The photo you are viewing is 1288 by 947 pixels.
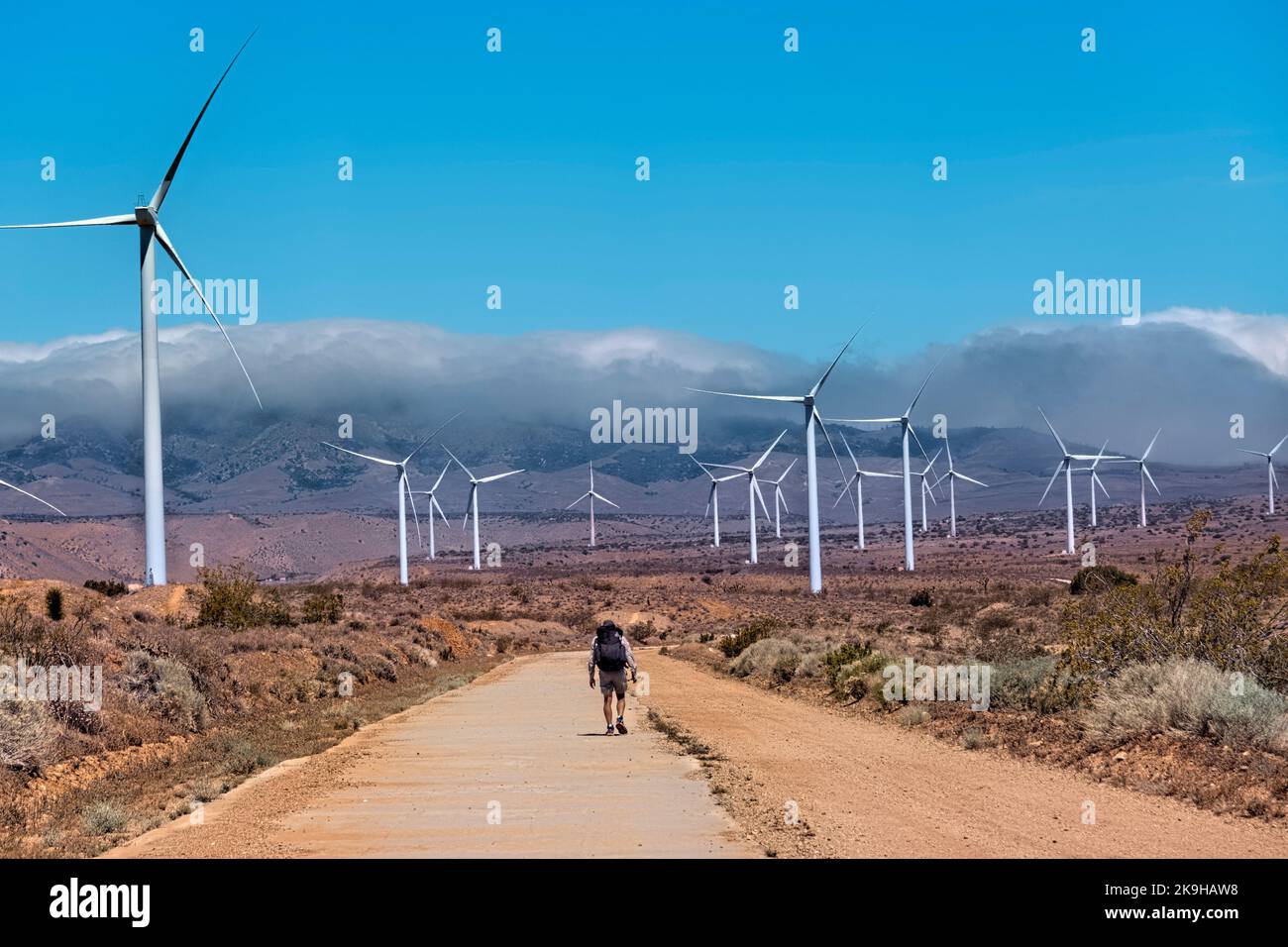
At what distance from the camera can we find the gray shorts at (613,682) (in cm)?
2454

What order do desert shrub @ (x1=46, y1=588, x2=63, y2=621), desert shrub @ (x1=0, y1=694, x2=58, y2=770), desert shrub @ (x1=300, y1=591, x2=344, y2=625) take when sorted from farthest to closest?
1. desert shrub @ (x1=300, y1=591, x2=344, y2=625)
2. desert shrub @ (x1=46, y1=588, x2=63, y2=621)
3. desert shrub @ (x1=0, y1=694, x2=58, y2=770)

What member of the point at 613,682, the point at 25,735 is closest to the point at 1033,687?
the point at 613,682

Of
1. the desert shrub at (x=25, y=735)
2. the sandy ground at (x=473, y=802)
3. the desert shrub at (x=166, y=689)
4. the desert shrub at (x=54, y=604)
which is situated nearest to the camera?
the sandy ground at (x=473, y=802)

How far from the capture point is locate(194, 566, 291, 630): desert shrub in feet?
144

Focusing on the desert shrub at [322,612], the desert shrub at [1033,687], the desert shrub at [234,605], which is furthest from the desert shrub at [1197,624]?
the desert shrub at [322,612]

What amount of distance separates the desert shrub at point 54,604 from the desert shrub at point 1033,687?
22487mm

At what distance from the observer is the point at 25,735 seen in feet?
61.5

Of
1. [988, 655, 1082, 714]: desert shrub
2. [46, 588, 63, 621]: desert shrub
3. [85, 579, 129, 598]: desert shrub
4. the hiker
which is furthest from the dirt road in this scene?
[85, 579, 129, 598]: desert shrub

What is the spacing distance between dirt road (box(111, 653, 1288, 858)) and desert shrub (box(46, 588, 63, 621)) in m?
14.1

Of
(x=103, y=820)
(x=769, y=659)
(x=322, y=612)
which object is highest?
(x=103, y=820)

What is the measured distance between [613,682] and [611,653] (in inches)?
33.1

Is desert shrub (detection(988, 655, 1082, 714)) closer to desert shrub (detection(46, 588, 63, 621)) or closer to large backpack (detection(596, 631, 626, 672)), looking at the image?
large backpack (detection(596, 631, 626, 672))

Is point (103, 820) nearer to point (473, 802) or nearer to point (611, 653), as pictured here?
point (473, 802)

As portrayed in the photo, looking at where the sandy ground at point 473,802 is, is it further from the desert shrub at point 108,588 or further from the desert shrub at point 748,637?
the desert shrub at point 108,588
